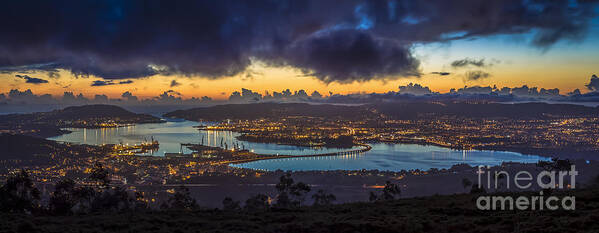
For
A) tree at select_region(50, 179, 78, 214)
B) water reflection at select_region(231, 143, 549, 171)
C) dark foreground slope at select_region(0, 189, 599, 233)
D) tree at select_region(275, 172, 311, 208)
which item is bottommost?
water reflection at select_region(231, 143, 549, 171)

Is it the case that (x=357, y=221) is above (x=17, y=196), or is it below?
above

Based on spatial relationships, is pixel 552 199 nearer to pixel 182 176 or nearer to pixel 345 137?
pixel 182 176

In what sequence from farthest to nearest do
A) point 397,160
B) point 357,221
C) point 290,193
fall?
point 397,160 → point 290,193 → point 357,221

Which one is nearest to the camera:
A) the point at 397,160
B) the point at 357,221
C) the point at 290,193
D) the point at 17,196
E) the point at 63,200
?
the point at 357,221

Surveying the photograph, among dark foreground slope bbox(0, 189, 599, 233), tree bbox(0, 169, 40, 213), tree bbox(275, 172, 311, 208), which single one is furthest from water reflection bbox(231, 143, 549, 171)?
dark foreground slope bbox(0, 189, 599, 233)

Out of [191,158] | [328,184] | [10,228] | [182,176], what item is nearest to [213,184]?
[182,176]

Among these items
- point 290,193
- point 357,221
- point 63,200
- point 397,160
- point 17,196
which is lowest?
point 397,160

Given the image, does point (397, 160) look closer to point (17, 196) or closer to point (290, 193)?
point (290, 193)

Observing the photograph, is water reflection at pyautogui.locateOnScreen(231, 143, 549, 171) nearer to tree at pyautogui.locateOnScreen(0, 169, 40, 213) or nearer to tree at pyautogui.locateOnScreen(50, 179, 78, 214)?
tree at pyautogui.locateOnScreen(50, 179, 78, 214)

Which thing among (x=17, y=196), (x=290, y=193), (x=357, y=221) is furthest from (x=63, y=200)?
(x=357, y=221)
